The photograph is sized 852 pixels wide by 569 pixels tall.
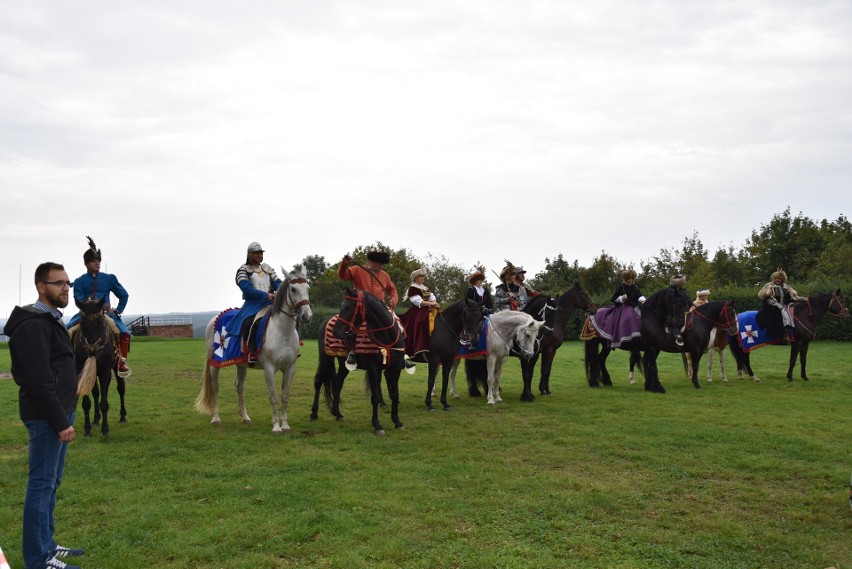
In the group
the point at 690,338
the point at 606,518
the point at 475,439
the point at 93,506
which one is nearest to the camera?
the point at 606,518

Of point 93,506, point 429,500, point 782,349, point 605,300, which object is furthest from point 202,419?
point 605,300

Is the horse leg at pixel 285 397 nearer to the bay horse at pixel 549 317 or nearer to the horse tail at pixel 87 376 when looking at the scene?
the horse tail at pixel 87 376

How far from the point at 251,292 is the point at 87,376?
2.41 metres

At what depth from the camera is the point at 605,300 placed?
3309 cm

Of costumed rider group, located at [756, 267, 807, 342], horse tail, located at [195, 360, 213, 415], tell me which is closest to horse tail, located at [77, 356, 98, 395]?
horse tail, located at [195, 360, 213, 415]

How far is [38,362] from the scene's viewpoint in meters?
4.13

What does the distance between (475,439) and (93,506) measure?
4.81m

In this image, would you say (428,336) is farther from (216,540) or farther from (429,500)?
(216,540)

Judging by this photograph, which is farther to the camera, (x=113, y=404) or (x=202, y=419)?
(x=113, y=404)

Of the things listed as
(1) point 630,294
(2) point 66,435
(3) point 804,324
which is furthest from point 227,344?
(3) point 804,324

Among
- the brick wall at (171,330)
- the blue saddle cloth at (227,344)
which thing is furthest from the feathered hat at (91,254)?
the brick wall at (171,330)

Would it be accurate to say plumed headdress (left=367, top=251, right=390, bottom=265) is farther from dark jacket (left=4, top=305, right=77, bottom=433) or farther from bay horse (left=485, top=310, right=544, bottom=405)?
dark jacket (left=4, top=305, right=77, bottom=433)

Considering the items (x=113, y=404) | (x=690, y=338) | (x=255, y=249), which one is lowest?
(x=113, y=404)

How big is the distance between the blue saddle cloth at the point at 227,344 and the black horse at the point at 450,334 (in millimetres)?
3225
